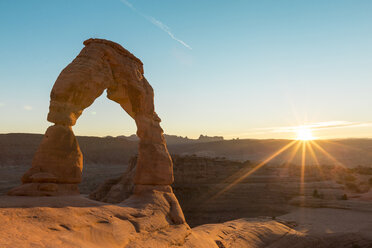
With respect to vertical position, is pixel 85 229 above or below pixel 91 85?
below

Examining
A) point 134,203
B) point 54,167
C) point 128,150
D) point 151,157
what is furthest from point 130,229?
point 128,150

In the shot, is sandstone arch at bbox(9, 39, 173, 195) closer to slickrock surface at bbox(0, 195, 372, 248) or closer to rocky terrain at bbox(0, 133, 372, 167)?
slickrock surface at bbox(0, 195, 372, 248)

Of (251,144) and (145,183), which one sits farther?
(251,144)

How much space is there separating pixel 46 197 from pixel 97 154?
48.6 m

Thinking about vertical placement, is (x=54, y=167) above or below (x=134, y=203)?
above

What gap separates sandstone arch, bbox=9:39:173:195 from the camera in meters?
6.50

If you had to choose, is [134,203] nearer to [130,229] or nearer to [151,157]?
[151,157]

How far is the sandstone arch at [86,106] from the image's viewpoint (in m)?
6.50

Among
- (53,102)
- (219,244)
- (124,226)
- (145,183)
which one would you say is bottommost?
(219,244)

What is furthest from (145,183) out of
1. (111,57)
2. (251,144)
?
(251,144)

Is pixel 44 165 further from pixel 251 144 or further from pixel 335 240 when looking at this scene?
pixel 251 144

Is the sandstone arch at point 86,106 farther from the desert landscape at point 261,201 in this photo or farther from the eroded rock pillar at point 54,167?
the desert landscape at point 261,201

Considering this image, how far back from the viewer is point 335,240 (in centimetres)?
1144

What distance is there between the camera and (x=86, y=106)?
7586 mm
